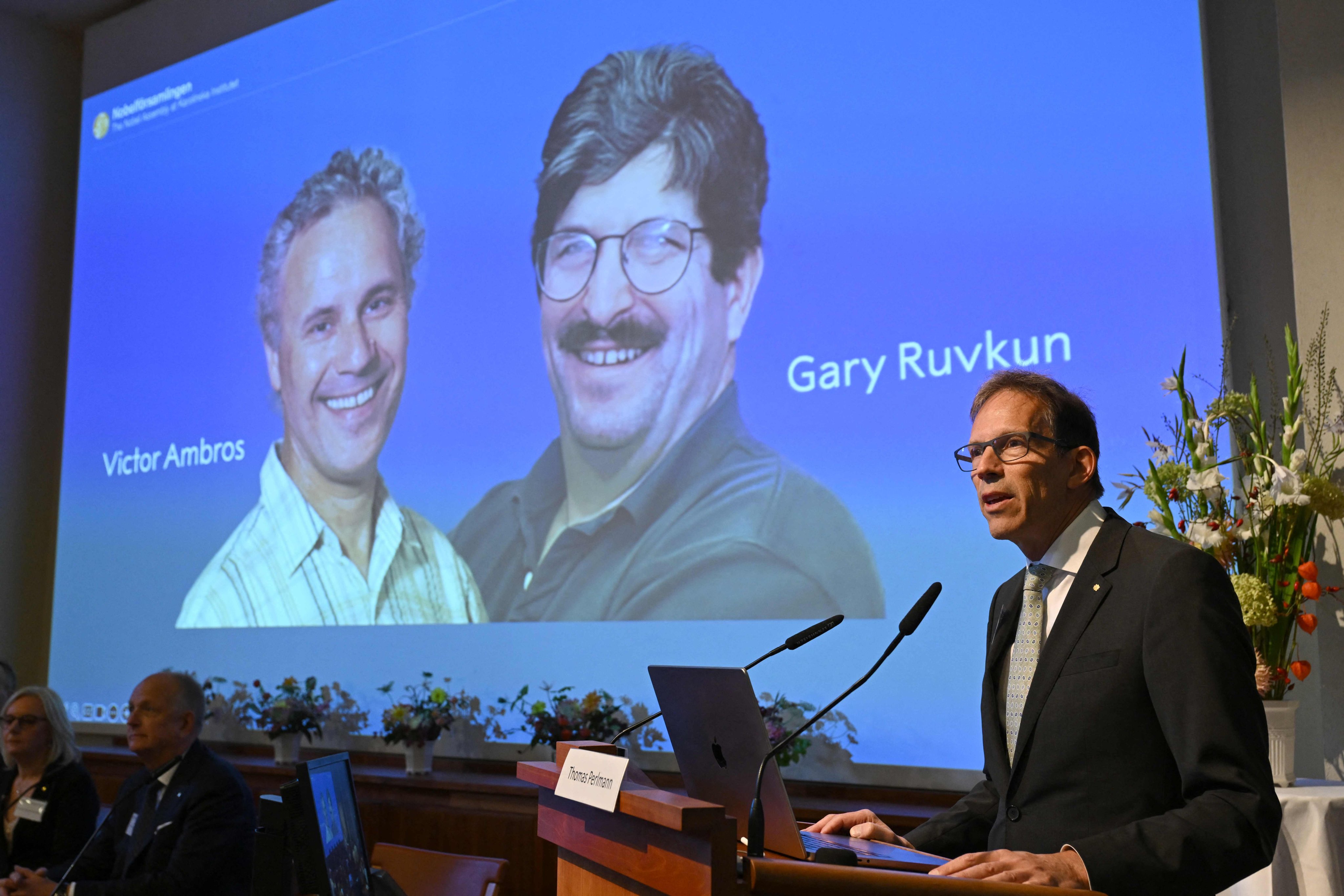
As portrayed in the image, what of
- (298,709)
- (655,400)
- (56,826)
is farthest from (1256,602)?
(298,709)

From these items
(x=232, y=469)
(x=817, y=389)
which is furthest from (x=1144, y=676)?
(x=232, y=469)

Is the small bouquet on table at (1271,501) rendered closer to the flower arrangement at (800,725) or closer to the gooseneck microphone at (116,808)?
the flower arrangement at (800,725)

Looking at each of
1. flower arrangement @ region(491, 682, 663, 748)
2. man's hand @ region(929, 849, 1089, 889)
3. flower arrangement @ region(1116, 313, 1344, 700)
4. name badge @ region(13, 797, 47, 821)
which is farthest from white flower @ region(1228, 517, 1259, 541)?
name badge @ region(13, 797, 47, 821)

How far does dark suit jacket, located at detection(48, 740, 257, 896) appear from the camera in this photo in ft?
10.4

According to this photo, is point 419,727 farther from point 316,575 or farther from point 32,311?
point 32,311

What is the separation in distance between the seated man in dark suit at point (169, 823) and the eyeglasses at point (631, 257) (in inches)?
81.4

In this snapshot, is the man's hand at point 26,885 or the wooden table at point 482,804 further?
the wooden table at point 482,804

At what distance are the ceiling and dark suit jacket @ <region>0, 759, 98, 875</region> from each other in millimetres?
4689

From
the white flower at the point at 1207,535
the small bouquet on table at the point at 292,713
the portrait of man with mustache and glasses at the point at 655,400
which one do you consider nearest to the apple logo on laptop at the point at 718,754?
the white flower at the point at 1207,535

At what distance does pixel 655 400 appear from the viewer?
441 centimetres

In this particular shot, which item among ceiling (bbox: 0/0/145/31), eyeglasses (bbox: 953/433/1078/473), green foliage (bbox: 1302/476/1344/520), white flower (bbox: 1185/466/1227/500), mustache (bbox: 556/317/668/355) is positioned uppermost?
ceiling (bbox: 0/0/145/31)

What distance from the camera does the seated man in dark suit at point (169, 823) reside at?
319 cm

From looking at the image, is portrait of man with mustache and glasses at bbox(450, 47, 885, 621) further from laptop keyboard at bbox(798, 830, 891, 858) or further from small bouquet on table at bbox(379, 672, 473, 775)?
laptop keyboard at bbox(798, 830, 891, 858)

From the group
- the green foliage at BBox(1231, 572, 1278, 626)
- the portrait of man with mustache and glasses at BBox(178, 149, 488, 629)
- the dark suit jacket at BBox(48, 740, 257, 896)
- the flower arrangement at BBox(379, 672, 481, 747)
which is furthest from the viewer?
the portrait of man with mustache and glasses at BBox(178, 149, 488, 629)
